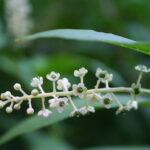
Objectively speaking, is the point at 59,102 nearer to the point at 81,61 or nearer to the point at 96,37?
the point at 96,37

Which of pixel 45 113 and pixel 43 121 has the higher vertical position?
pixel 43 121

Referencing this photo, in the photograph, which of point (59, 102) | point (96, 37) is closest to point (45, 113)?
point (59, 102)

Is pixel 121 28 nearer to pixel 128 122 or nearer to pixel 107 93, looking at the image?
pixel 128 122

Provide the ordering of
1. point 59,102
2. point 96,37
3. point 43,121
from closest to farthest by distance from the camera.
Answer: point 96,37, point 59,102, point 43,121

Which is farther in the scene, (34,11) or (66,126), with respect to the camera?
(34,11)

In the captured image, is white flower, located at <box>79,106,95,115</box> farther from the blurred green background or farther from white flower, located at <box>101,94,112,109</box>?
the blurred green background

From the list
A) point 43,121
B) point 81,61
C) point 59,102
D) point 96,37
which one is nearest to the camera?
point 96,37

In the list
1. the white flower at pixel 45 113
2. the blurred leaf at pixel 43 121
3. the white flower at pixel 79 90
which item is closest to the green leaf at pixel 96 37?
the white flower at pixel 79 90

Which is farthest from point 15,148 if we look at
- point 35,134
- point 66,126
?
point 66,126
